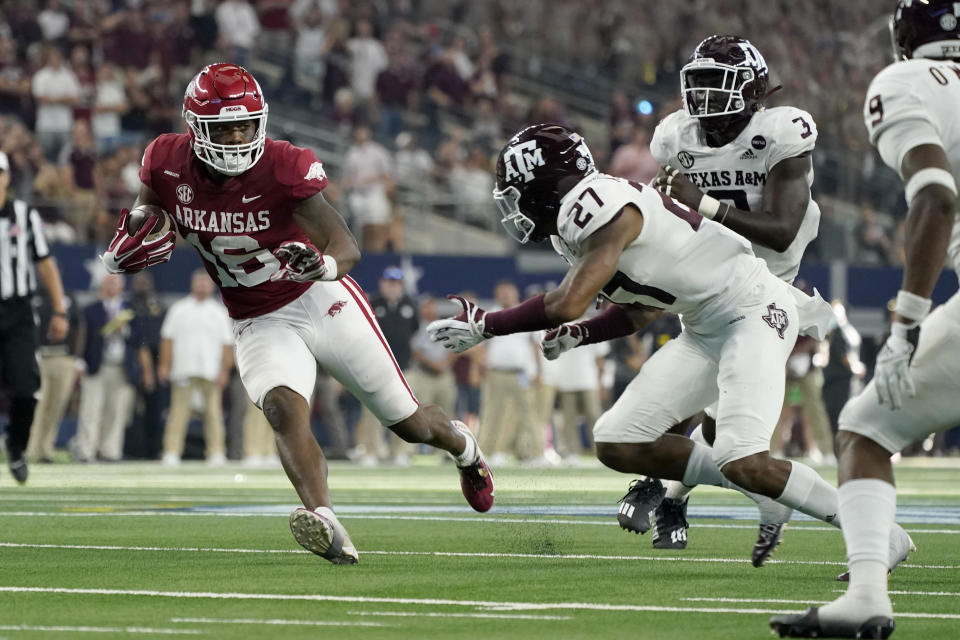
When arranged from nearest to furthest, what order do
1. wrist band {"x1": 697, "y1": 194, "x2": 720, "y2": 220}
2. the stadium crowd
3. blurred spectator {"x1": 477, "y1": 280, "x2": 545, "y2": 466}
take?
wrist band {"x1": 697, "y1": 194, "x2": 720, "y2": 220} < blurred spectator {"x1": 477, "y1": 280, "x2": 545, "y2": 466} < the stadium crowd

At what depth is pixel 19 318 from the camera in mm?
11156

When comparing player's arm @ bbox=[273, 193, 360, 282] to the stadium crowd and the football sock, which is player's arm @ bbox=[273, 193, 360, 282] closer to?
the football sock

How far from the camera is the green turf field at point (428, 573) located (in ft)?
15.4

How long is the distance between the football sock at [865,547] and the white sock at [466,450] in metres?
3.26

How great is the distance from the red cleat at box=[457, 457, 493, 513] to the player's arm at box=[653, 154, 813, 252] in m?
1.74

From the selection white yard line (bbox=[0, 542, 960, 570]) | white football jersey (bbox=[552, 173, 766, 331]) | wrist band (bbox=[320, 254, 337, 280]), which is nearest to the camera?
white football jersey (bbox=[552, 173, 766, 331])

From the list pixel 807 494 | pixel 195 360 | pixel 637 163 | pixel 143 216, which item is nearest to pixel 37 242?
pixel 143 216

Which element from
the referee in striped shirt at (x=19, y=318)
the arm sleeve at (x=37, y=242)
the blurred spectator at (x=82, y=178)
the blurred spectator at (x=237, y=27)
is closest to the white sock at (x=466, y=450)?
the referee in striped shirt at (x=19, y=318)

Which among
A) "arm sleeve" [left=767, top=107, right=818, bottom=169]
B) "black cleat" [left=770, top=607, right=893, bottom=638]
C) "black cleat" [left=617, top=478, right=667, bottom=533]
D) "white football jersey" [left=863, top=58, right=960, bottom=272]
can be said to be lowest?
"black cleat" [left=617, top=478, right=667, bottom=533]

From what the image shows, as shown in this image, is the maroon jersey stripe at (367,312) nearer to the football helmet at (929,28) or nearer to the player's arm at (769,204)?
the player's arm at (769,204)

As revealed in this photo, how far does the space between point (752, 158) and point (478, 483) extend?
2.02m

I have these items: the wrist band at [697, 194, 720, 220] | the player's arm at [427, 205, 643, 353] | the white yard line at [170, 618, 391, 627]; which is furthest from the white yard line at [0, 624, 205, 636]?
the wrist band at [697, 194, 720, 220]

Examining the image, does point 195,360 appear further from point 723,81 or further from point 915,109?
point 915,109

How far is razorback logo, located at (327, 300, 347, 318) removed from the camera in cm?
705
